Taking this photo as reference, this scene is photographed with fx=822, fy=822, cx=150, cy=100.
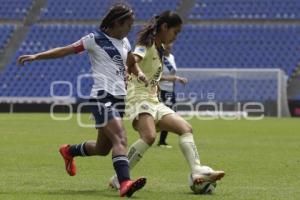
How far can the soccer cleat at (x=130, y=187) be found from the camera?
7.80 meters

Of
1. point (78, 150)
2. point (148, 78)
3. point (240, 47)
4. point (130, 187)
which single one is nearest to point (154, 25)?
point (148, 78)

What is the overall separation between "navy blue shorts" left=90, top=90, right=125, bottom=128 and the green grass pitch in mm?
772

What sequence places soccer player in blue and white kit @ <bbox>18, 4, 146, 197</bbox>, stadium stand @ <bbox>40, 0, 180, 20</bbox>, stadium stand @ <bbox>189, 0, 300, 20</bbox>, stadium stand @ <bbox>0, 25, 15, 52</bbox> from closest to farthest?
1. soccer player in blue and white kit @ <bbox>18, 4, 146, 197</bbox>
2. stadium stand @ <bbox>189, 0, 300, 20</bbox>
3. stadium stand @ <bbox>0, 25, 15, 52</bbox>
4. stadium stand @ <bbox>40, 0, 180, 20</bbox>

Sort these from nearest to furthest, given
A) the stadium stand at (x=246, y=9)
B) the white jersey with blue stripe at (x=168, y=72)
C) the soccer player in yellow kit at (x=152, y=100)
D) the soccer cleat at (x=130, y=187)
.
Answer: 1. the soccer cleat at (x=130, y=187)
2. the soccer player in yellow kit at (x=152, y=100)
3. the white jersey with blue stripe at (x=168, y=72)
4. the stadium stand at (x=246, y=9)

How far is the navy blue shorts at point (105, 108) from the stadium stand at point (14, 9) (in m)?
35.5

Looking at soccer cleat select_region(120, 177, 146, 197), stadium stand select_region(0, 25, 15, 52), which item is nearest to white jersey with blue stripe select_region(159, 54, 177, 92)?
soccer cleat select_region(120, 177, 146, 197)

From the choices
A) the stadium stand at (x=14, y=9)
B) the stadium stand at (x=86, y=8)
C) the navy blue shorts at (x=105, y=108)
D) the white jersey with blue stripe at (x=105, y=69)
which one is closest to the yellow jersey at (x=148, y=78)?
the white jersey with blue stripe at (x=105, y=69)

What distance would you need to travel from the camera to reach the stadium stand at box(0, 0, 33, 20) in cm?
4347

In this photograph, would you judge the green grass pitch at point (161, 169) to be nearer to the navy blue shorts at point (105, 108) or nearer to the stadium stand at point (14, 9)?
the navy blue shorts at point (105, 108)

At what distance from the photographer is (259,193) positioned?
8578 mm

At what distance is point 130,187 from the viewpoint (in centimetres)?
791

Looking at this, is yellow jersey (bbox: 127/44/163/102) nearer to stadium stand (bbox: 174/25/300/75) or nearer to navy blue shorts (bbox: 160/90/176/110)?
navy blue shorts (bbox: 160/90/176/110)

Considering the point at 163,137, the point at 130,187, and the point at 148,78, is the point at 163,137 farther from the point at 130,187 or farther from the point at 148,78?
the point at 130,187

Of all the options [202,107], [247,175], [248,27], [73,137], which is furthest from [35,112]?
[247,175]
